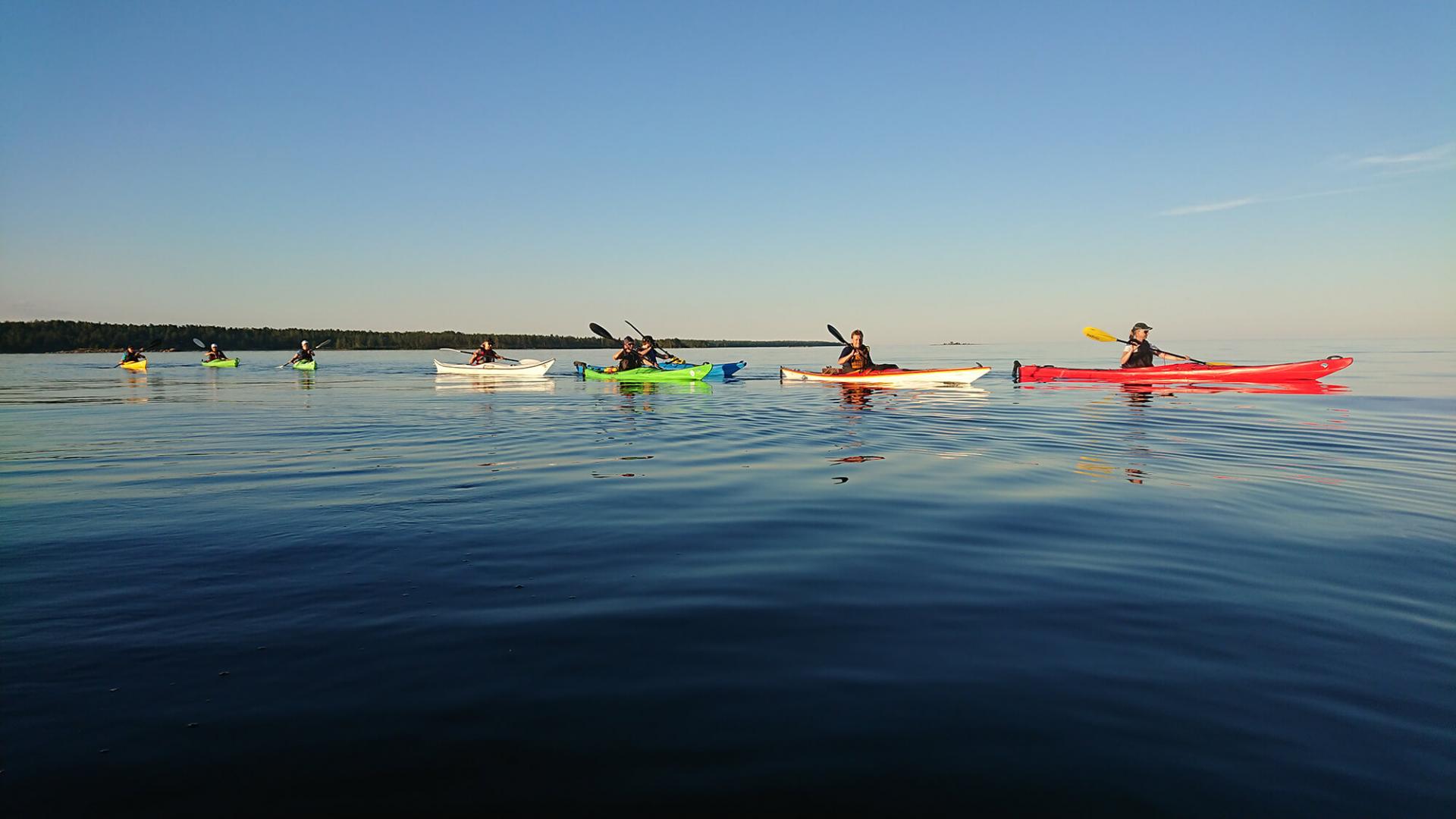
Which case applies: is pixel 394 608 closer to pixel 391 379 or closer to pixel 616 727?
pixel 616 727

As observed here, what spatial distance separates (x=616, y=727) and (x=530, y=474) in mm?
7776

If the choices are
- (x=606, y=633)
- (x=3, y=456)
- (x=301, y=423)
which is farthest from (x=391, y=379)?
(x=606, y=633)

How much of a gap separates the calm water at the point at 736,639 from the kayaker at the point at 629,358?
22.8 meters

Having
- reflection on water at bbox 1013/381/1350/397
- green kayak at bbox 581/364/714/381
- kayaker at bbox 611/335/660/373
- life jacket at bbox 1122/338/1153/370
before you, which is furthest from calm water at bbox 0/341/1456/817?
kayaker at bbox 611/335/660/373

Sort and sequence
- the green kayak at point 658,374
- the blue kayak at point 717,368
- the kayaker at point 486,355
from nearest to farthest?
the green kayak at point 658,374, the blue kayak at point 717,368, the kayaker at point 486,355

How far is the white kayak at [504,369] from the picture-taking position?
37.0 metres

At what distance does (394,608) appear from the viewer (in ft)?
15.9

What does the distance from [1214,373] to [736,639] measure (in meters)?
30.2

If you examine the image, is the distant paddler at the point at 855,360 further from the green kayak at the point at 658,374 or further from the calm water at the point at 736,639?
the calm water at the point at 736,639

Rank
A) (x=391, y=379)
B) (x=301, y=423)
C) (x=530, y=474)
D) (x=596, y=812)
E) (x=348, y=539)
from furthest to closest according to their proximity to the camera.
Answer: (x=391, y=379), (x=301, y=423), (x=530, y=474), (x=348, y=539), (x=596, y=812)

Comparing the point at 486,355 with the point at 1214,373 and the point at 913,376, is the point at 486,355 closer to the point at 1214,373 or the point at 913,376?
the point at 913,376

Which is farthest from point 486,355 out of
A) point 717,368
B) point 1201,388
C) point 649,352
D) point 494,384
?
point 1201,388

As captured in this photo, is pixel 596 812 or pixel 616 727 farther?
pixel 616 727

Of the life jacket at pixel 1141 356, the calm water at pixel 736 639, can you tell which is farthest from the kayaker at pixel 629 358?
the calm water at pixel 736 639
